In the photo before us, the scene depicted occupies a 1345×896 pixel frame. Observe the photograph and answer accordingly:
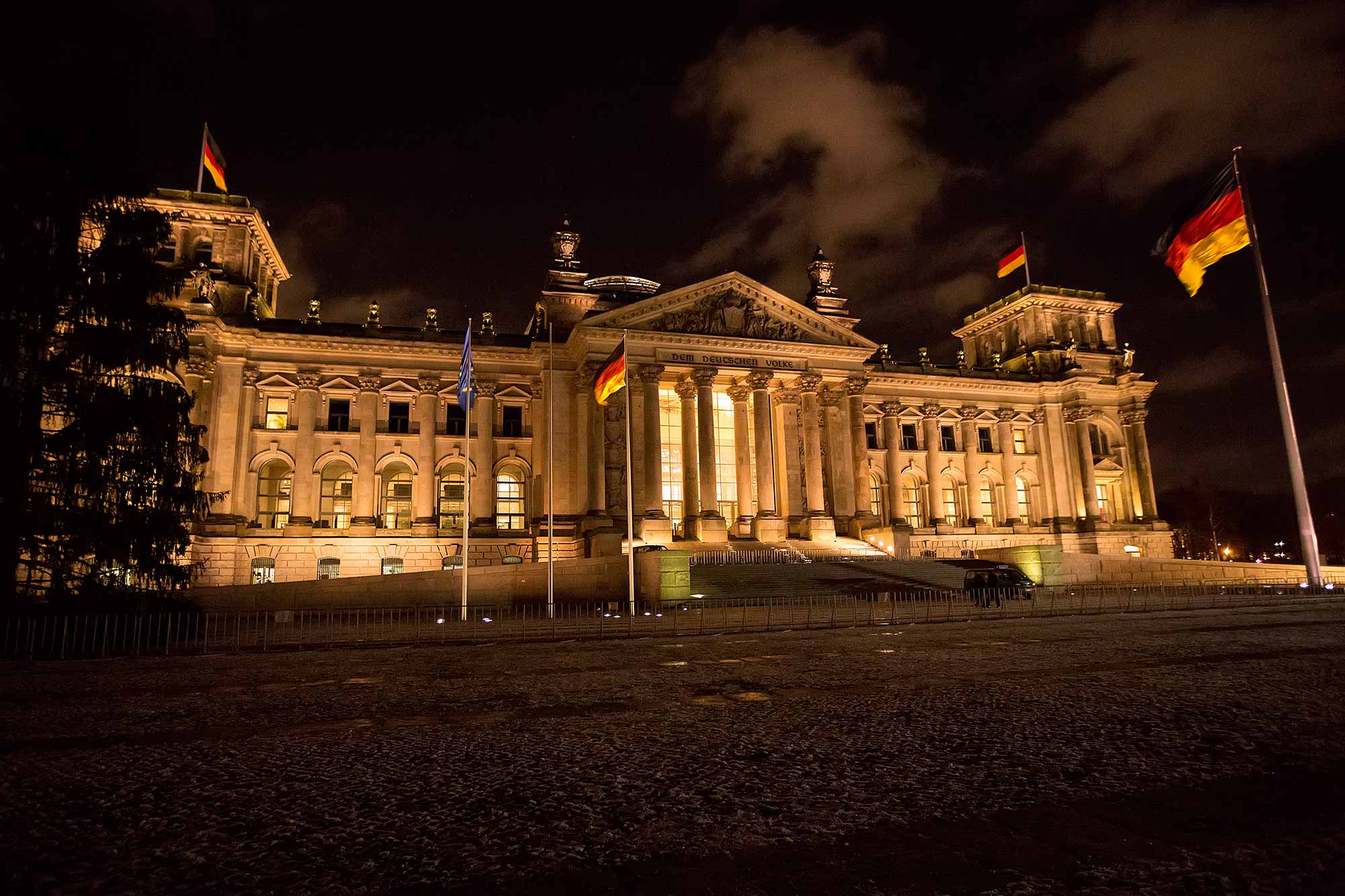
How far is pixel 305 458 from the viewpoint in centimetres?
4356

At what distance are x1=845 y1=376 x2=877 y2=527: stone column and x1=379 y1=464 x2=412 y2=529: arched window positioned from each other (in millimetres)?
27089

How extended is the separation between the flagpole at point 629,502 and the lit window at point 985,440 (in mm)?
29031

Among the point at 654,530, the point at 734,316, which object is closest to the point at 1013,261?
the point at 734,316

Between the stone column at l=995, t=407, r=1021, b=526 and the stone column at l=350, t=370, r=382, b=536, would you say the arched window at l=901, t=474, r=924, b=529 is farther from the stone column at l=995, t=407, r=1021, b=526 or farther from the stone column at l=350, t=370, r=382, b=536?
the stone column at l=350, t=370, r=382, b=536

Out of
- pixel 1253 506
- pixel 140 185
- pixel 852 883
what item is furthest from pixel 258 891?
pixel 1253 506

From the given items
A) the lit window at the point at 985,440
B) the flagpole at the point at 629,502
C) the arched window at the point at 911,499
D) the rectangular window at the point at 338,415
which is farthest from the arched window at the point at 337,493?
the lit window at the point at 985,440

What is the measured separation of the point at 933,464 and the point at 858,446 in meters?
9.79

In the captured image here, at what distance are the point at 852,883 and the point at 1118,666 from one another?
8.39 metres

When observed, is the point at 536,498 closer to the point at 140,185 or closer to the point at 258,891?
the point at 140,185

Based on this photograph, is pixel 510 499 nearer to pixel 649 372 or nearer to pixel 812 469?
pixel 649 372

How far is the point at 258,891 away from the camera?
3.30 meters

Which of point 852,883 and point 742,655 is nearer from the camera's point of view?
point 852,883

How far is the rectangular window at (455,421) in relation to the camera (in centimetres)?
4641

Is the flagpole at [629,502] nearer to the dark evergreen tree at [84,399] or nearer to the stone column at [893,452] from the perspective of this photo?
the dark evergreen tree at [84,399]
